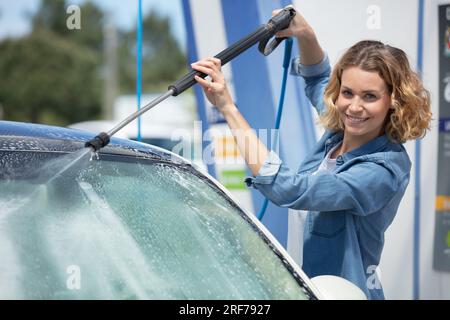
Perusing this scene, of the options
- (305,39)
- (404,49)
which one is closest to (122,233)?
(305,39)

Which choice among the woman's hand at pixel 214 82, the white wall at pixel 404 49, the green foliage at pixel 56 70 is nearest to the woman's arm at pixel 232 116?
the woman's hand at pixel 214 82

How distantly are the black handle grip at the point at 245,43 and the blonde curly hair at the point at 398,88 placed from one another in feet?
0.84

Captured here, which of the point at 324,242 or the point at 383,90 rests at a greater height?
the point at 383,90

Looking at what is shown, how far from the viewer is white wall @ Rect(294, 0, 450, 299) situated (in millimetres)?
3982

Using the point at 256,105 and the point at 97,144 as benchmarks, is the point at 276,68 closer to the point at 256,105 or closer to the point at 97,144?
the point at 256,105

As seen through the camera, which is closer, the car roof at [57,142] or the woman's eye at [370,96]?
the car roof at [57,142]

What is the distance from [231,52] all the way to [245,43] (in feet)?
0.22

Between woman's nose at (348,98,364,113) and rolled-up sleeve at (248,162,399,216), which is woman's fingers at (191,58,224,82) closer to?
rolled-up sleeve at (248,162,399,216)

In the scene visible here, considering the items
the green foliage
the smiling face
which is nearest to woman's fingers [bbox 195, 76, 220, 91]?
the smiling face

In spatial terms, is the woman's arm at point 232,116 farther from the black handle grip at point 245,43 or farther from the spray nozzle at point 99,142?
the spray nozzle at point 99,142

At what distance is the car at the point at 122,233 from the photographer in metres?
1.89
